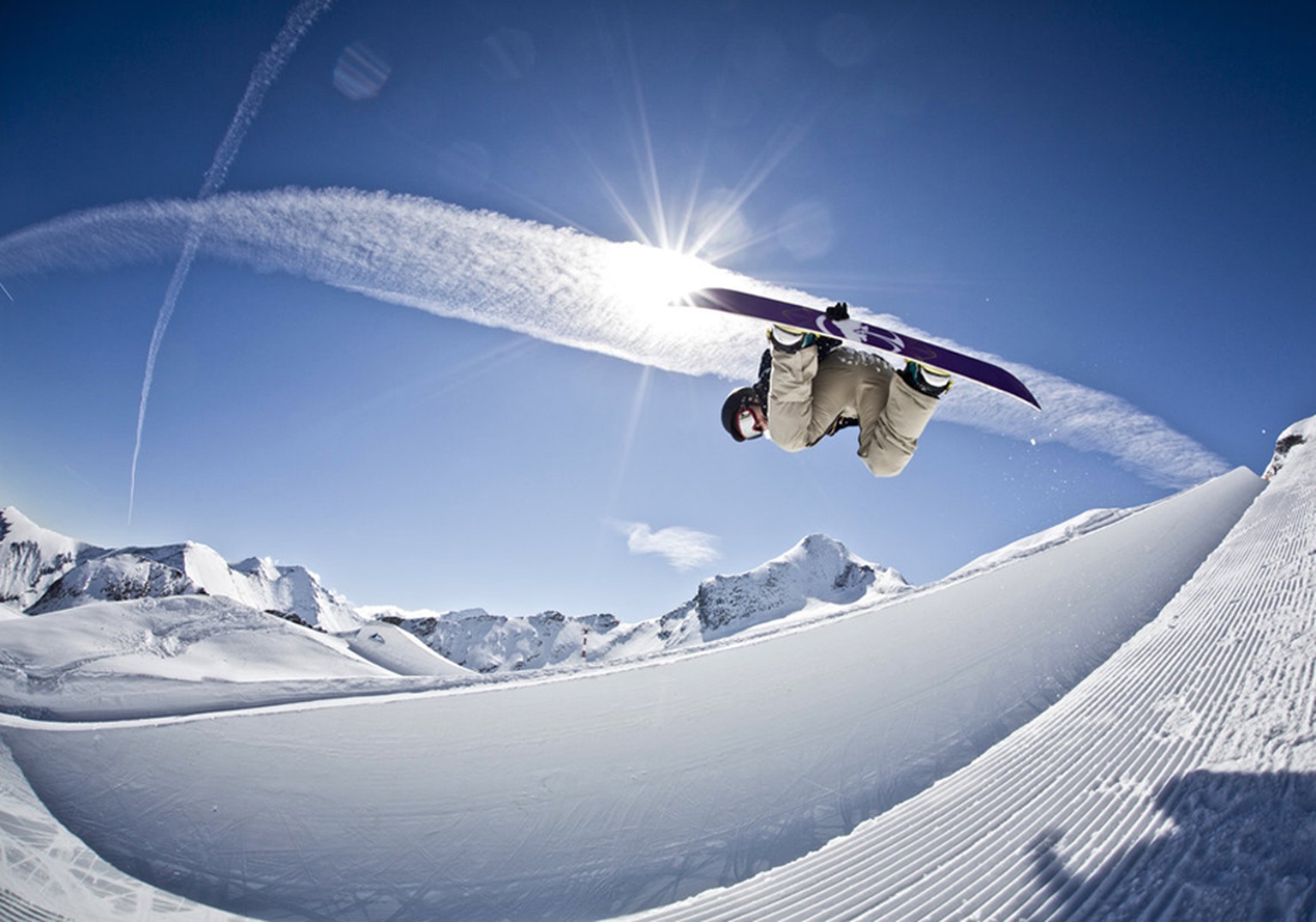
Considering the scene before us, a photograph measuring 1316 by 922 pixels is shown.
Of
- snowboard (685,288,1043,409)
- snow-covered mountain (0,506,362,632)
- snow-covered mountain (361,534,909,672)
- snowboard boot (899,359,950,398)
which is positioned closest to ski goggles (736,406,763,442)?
snowboard (685,288,1043,409)

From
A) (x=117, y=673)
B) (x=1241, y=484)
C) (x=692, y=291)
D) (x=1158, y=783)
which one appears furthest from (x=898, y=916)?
(x=1241, y=484)

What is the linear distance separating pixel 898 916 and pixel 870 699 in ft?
14.4

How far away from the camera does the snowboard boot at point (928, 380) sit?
4.77 metres

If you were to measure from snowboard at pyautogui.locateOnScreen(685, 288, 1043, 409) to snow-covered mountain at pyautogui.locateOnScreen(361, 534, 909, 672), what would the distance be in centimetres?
9399

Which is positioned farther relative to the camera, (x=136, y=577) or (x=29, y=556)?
(x=29, y=556)

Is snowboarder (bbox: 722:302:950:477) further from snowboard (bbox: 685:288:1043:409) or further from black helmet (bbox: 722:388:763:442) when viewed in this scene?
snowboard (bbox: 685:288:1043:409)

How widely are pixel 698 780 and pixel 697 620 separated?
416 ft

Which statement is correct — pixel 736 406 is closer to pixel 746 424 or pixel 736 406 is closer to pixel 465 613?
pixel 746 424

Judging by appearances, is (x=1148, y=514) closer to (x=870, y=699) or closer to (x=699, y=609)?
(x=870, y=699)

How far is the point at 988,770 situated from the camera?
515cm

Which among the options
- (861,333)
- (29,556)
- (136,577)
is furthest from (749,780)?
(29,556)

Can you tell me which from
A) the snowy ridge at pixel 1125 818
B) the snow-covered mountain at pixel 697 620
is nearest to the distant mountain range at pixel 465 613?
the snow-covered mountain at pixel 697 620

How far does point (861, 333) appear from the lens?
191 inches

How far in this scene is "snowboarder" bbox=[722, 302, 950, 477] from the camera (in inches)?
188
